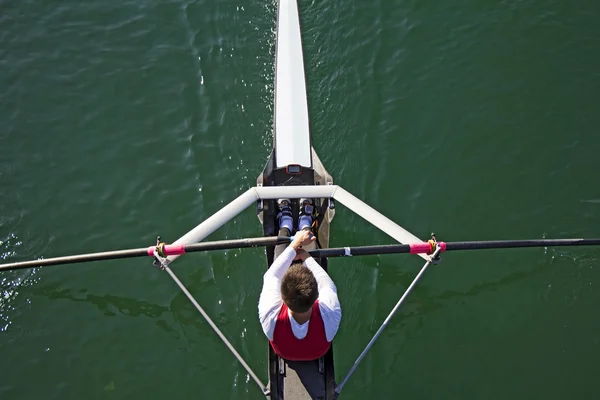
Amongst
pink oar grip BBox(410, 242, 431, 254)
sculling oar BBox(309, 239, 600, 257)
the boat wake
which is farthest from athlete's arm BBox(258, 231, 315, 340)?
the boat wake

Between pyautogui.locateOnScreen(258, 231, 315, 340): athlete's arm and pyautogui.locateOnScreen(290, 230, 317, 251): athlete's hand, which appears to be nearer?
pyautogui.locateOnScreen(258, 231, 315, 340): athlete's arm

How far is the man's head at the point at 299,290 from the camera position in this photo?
3709 mm

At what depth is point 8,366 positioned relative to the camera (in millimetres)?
6441

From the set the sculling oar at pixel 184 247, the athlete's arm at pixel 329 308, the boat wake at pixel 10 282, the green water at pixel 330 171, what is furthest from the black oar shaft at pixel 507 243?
the boat wake at pixel 10 282

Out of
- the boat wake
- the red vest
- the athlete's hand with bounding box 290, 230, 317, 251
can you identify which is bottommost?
the boat wake

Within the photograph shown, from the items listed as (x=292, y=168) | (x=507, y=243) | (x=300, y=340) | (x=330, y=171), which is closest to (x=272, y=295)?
(x=300, y=340)

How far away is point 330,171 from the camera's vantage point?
7570mm

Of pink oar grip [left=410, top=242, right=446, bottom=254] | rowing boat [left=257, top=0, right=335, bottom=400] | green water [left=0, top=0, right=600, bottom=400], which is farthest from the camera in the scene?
green water [left=0, top=0, right=600, bottom=400]

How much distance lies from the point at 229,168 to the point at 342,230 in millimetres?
1973

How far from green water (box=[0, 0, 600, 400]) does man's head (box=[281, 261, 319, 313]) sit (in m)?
2.81

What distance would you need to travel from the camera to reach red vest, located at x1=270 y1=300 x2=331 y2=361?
13.6 feet

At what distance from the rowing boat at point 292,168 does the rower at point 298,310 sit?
573 mm

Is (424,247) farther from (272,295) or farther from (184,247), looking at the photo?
(184,247)

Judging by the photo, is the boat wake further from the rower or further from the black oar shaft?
the black oar shaft
